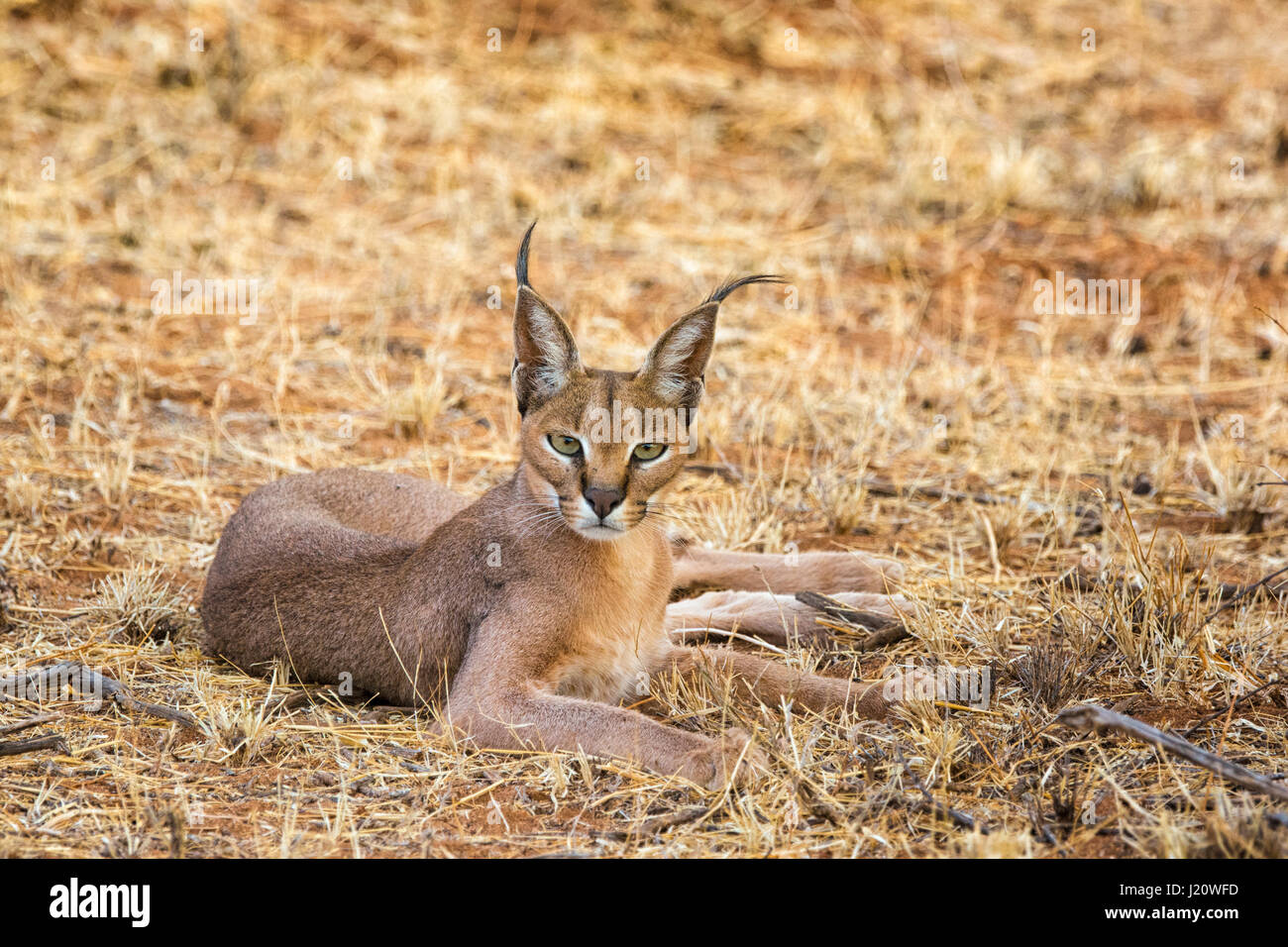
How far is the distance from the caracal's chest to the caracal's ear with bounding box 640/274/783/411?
1.76 ft

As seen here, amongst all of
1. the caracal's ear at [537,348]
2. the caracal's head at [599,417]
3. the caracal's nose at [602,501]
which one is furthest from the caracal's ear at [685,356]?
the caracal's nose at [602,501]

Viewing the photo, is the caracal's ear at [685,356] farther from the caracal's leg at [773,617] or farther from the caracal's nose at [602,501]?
the caracal's leg at [773,617]

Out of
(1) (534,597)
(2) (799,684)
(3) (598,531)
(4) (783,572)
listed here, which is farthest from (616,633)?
(4) (783,572)

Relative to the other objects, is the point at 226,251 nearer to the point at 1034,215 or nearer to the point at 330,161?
the point at 330,161

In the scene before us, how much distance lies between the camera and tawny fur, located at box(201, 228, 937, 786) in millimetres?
4473

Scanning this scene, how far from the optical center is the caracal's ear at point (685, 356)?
4.64m

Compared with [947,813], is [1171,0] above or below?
above

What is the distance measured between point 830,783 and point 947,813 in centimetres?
37

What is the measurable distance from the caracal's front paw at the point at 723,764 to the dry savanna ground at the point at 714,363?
6cm

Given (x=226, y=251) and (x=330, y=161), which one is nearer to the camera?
(x=226, y=251)

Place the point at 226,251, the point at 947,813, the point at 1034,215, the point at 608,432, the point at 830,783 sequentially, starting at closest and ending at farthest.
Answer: the point at 947,813 → the point at 830,783 → the point at 608,432 → the point at 226,251 → the point at 1034,215

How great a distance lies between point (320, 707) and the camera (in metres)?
4.75

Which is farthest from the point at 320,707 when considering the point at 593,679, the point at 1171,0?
the point at 1171,0

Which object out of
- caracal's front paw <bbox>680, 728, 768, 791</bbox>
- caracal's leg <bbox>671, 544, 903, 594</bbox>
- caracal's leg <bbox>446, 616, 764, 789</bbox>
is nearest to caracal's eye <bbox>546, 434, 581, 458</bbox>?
caracal's leg <bbox>446, 616, 764, 789</bbox>
